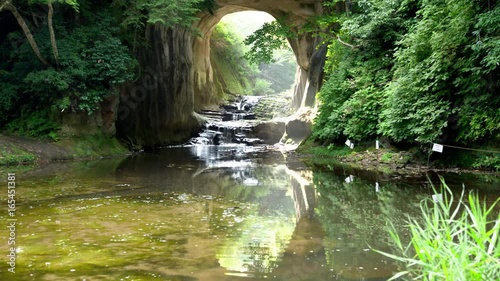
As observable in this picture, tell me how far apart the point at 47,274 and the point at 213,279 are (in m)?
1.63

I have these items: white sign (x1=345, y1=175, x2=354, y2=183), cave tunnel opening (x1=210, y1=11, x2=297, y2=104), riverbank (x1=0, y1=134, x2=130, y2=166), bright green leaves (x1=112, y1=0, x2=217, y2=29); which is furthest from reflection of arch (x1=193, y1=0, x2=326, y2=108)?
white sign (x1=345, y1=175, x2=354, y2=183)

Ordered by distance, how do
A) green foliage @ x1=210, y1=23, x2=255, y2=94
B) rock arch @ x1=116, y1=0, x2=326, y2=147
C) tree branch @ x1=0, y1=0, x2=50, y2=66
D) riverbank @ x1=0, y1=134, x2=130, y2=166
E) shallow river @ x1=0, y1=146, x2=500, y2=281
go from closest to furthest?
shallow river @ x1=0, y1=146, x2=500, y2=281 → riverbank @ x1=0, y1=134, x2=130, y2=166 → tree branch @ x1=0, y1=0, x2=50, y2=66 → rock arch @ x1=116, y1=0, x2=326, y2=147 → green foliage @ x1=210, y1=23, x2=255, y2=94

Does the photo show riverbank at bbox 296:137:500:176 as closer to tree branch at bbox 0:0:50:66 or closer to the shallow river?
the shallow river

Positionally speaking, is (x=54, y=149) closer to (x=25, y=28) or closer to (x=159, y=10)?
(x=25, y=28)

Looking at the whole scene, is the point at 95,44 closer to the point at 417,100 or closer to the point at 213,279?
the point at 417,100

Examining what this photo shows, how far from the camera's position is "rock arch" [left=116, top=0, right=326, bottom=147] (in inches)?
853

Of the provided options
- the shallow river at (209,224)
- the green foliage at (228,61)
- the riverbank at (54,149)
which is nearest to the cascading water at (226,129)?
the green foliage at (228,61)

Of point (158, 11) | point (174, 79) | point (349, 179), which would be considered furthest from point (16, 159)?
point (174, 79)

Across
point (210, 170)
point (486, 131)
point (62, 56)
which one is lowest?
point (210, 170)

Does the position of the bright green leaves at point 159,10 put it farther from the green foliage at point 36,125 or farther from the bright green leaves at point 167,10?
the green foliage at point 36,125

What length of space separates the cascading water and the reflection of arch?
194 cm

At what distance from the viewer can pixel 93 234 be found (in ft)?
18.9

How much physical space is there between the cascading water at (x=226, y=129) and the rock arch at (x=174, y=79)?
94 cm

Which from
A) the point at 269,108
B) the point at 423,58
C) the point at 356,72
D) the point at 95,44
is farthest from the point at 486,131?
the point at 269,108
